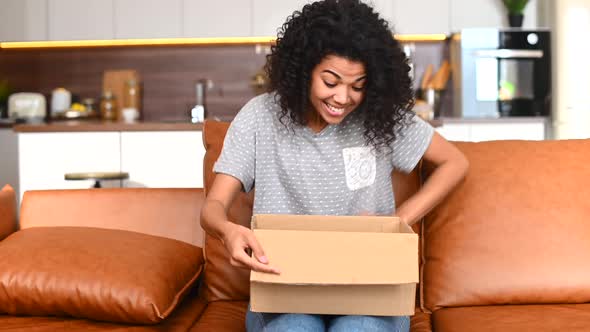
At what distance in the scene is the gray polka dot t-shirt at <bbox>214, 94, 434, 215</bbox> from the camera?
1.92 m

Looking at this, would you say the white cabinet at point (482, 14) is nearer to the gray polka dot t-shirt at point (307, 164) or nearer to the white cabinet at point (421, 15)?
the white cabinet at point (421, 15)

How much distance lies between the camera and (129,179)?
4.50 meters

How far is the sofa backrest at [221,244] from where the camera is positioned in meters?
2.11

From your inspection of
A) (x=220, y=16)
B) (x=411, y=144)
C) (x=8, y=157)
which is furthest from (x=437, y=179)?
(x=8, y=157)

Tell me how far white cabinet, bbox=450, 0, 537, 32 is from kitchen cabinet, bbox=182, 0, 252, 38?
1351mm

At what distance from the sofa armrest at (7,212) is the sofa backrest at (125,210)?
6 cm

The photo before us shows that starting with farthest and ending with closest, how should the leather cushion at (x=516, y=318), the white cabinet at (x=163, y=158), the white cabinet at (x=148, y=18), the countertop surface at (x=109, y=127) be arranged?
the white cabinet at (x=148, y=18)
the white cabinet at (x=163, y=158)
the countertop surface at (x=109, y=127)
the leather cushion at (x=516, y=318)

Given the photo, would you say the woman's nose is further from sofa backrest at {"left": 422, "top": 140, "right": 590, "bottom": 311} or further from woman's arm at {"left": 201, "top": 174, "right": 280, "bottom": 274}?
sofa backrest at {"left": 422, "top": 140, "right": 590, "bottom": 311}

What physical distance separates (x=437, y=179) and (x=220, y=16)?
3711 mm

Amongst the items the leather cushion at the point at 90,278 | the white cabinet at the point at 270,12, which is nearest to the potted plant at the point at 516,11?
the white cabinet at the point at 270,12

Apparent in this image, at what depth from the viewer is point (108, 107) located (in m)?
5.66

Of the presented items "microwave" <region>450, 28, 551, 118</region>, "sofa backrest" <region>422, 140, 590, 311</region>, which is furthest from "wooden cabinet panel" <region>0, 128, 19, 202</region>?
"sofa backrest" <region>422, 140, 590, 311</region>

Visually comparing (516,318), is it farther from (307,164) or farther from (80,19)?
(80,19)

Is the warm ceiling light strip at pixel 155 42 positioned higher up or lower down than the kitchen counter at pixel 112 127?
higher up
